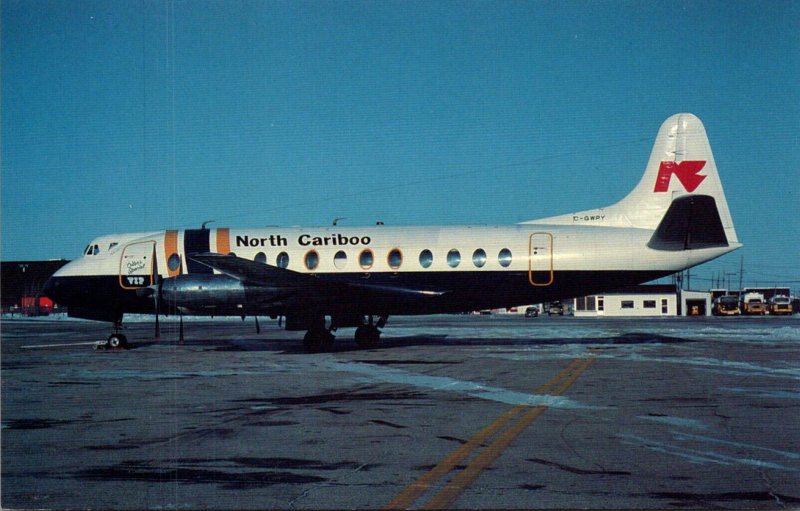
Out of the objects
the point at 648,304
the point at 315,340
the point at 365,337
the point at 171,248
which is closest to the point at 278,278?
the point at 315,340

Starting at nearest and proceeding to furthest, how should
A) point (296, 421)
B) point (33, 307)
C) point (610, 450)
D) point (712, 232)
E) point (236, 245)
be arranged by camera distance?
point (610, 450) < point (296, 421) < point (712, 232) < point (236, 245) < point (33, 307)

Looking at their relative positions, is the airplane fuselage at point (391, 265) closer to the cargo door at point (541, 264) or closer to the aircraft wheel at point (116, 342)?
the cargo door at point (541, 264)

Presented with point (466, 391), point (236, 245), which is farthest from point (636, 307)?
point (466, 391)

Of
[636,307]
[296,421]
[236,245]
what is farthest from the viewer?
[636,307]

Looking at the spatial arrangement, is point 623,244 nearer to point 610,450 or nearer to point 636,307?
point 610,450

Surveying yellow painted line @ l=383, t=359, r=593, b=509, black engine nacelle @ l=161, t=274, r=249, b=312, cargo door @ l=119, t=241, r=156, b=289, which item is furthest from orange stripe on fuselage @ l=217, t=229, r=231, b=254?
yellow painted line @ l=383, t=359, r=593, b=509

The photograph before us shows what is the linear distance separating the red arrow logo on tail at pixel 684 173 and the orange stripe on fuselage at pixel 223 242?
14265 millimetres

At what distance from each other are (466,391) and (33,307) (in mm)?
89652

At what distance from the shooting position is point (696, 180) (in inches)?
883

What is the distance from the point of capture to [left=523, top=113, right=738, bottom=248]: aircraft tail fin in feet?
73.0

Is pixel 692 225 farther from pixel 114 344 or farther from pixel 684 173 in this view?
pixel 114 344

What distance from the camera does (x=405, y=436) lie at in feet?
29.2

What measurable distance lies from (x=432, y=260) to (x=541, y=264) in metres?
3.45

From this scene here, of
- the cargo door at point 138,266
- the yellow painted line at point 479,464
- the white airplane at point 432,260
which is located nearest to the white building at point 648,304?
the white airplane at point 432,260
